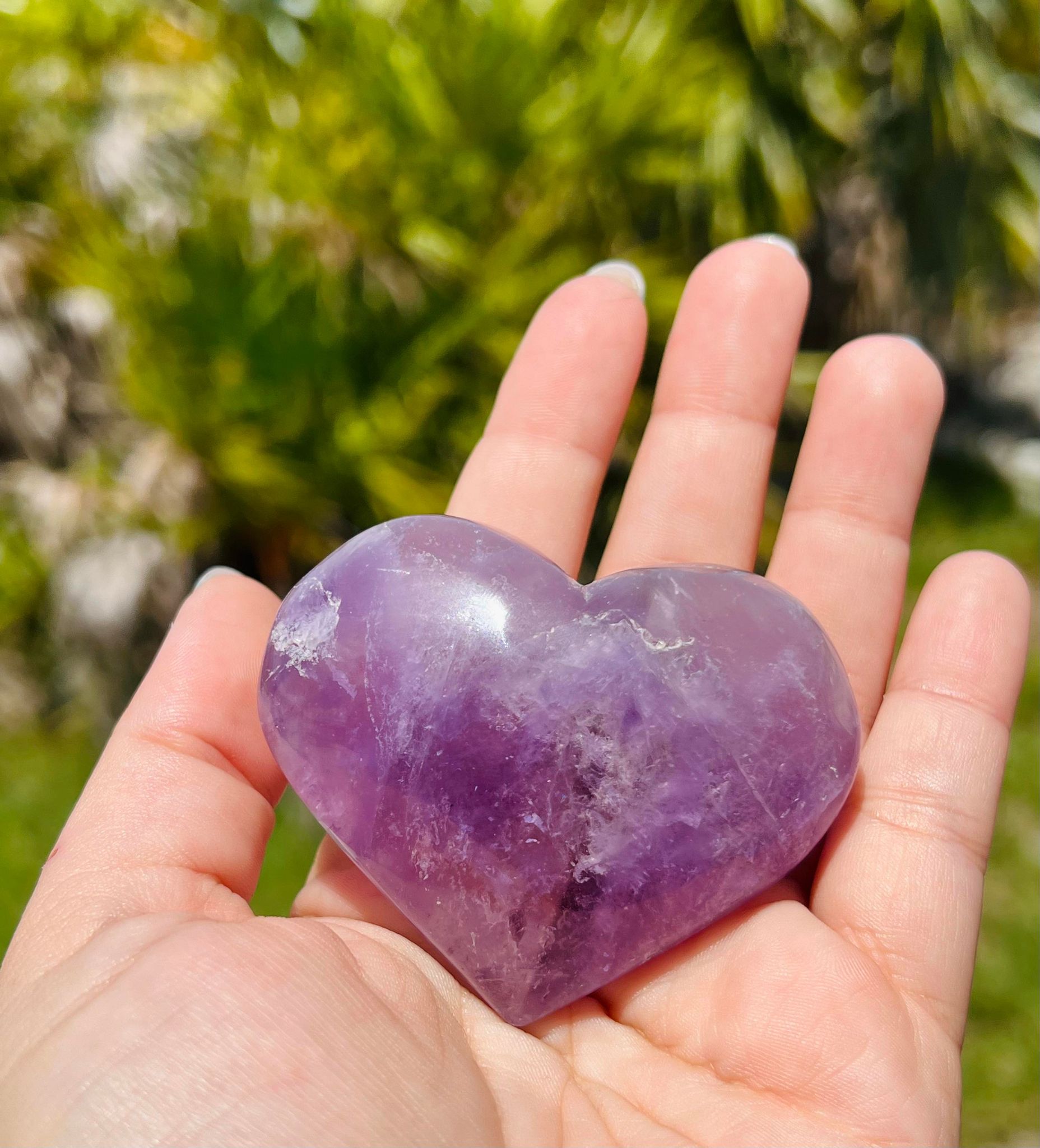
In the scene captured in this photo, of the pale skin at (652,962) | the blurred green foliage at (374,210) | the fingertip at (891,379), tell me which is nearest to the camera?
the pale skin at (652,962)

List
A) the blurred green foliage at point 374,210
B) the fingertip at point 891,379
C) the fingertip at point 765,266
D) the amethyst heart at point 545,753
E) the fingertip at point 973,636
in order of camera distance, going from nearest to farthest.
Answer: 1. the amethyst heart at point 545,753
2. the fingertip at point 973,636
3. the fingertip at point 891,379
4. the fingertip at point 765,266
5. the blurred green foliage at point 374,210

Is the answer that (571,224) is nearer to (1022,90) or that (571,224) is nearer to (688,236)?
(688,236)

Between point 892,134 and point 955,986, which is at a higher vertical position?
point 892,134

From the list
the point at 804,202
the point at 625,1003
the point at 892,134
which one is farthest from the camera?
the point at 892,134

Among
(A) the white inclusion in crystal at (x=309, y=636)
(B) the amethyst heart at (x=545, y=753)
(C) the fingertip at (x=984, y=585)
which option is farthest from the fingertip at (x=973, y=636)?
(A) the white inclusion in crystal at (x=309, y=636)

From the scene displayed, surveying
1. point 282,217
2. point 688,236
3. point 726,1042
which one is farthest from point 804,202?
point 726,1042

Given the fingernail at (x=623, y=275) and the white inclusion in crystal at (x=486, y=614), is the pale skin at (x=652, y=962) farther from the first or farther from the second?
the white inclusion in crystal at (x=486, y=614)
